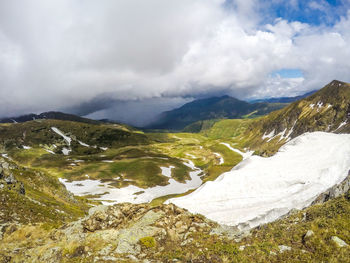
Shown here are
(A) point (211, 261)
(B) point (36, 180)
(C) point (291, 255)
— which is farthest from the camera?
(B) point (36, 180)

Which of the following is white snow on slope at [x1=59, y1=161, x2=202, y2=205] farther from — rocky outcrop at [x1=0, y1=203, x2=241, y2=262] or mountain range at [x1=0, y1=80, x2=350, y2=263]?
rocky outcrop at [x1=0, y1=203, x2=241, y2=262]

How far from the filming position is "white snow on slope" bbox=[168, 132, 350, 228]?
33.8 m

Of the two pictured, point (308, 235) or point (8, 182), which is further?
point (8, 182)

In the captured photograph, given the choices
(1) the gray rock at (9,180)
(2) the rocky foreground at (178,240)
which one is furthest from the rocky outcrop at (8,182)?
(2) the rocky foreground at (178,240)

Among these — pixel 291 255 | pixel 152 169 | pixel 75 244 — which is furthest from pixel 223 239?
pixel 152 169

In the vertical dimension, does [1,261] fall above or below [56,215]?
above

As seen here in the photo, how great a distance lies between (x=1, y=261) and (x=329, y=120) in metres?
202

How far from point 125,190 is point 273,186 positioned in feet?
Answer: 252

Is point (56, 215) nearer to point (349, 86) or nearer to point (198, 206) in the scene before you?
point (198, 206)

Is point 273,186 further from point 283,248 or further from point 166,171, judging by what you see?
point 166,171

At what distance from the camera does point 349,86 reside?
182 meters

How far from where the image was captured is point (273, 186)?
44.1m

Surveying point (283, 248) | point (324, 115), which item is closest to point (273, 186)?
point (283, 248)

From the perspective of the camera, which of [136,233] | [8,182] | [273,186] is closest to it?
[136,233]
